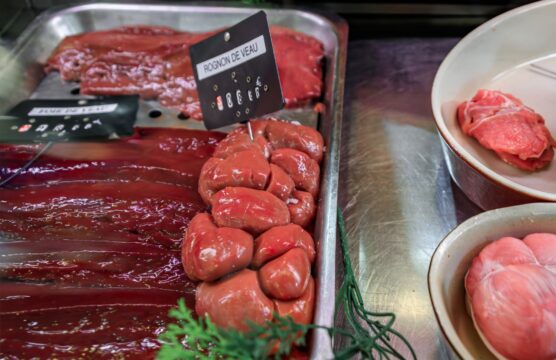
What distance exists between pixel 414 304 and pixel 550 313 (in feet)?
1.76

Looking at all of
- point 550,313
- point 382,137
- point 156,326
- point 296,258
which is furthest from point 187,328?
point 382,137

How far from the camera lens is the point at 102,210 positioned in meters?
1.84

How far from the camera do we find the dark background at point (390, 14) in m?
2.74

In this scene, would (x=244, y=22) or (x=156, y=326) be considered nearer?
(x=156, y=326)

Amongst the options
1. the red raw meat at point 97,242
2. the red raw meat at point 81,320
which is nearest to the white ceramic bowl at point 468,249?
the red raw meat at point 97,242

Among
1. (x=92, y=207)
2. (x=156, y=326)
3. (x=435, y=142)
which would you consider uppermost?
(x=92, y=207)

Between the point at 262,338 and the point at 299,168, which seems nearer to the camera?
the point at 262,338

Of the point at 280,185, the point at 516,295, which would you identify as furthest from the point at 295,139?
the point at 516,295

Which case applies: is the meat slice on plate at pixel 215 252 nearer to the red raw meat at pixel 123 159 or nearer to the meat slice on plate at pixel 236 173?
the meat slice on plate at pixel 236 173

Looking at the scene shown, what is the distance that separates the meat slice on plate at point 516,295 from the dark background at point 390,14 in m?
1.82

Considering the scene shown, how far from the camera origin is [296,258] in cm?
146

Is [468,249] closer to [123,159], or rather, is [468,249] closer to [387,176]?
[387,176]

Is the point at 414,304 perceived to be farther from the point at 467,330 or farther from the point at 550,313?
the point at 550,313

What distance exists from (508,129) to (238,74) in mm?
1157
